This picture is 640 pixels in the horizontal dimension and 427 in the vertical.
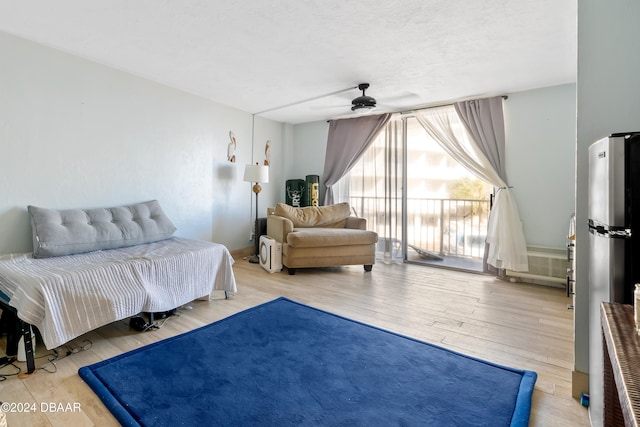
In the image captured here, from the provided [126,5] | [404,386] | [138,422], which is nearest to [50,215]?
[126,5]

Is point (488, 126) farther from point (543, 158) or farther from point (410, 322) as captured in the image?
point (410, 322)

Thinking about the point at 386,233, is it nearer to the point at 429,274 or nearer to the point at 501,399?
the point at 429,274

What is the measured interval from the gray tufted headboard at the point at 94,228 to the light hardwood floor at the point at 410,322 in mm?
717

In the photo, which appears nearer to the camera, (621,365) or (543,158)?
(621,365)

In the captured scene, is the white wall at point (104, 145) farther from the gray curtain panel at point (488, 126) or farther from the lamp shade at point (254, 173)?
the gray curtain panel at point (488, 126)

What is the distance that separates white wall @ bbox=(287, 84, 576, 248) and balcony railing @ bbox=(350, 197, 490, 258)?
82cm

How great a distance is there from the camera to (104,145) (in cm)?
301

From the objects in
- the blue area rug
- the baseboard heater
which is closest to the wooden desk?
the blue area rug

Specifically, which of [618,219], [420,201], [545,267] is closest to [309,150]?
[420,201]

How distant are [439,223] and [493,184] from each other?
45.8 inches

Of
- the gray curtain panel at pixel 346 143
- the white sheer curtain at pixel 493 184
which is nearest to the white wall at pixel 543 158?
the white sheer curtain at pixel 493 184

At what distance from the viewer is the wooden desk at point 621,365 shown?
24.2 inches

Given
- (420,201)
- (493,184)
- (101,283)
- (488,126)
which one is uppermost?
Result: (488,126)

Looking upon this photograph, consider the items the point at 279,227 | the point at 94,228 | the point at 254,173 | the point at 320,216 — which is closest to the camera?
the point at 94,228
